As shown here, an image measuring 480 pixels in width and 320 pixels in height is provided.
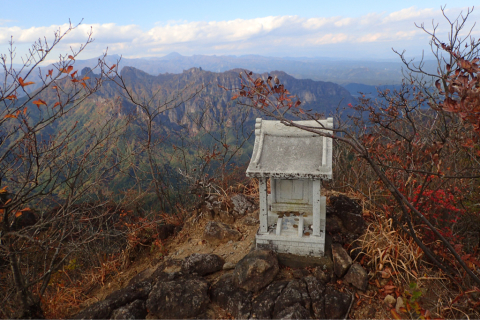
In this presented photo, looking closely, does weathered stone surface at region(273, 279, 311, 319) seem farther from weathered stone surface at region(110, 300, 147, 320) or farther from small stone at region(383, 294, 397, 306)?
weathered stone surface at region(110, 300, 147, 320)

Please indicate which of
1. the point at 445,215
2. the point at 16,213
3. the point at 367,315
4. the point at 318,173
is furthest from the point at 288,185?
the point at 16,213

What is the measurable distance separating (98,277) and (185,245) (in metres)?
2.35

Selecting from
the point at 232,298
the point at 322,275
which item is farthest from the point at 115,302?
the point at 322,275

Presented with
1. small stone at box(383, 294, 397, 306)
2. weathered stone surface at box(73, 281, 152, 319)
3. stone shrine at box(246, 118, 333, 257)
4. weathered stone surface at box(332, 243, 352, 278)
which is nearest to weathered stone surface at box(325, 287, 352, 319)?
weathered stone surface at box(332, 243, 352, 278)

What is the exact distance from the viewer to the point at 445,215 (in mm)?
6395

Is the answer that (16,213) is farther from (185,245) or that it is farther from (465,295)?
(465,295)

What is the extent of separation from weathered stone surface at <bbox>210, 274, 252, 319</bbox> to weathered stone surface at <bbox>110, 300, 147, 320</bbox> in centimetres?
132

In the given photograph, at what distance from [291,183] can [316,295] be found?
2.35 m

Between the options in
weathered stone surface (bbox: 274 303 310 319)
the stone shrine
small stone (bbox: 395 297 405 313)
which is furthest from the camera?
the stone shrine

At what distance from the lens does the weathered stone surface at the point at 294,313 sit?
445cm

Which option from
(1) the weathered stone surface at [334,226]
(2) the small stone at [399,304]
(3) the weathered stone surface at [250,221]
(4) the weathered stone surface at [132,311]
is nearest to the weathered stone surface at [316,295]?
(2) the small stone at [399,304]

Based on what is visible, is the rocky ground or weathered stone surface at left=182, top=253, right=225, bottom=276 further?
weathered stone surface at left=182, top=253, right=225, bottom=276

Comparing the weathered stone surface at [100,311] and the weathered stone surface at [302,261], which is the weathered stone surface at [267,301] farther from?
the weathered stone surface at [100,311]

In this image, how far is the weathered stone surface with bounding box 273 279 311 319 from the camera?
465 cm
